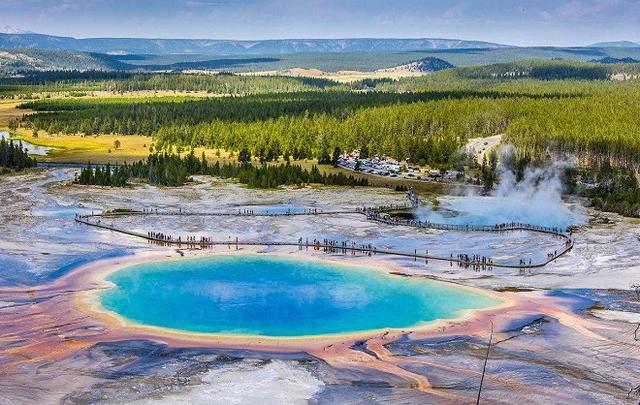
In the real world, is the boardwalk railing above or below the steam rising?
below

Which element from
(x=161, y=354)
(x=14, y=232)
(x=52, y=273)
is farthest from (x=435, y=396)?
(x=14, y=232)

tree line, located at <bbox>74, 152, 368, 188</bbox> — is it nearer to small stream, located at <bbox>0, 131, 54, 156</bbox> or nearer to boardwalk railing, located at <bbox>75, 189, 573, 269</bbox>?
boardwalk railing, located at <bbox>75, 189, 573, 269</bbox>

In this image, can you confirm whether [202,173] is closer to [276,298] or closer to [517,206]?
[517,206]

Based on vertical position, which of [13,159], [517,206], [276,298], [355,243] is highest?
[13,159]

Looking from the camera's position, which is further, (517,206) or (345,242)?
(517,206)

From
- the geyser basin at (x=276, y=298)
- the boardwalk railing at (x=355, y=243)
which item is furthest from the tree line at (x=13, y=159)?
the geyser basin at (x=276, y=298)

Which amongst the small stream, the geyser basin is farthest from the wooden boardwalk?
the small stream

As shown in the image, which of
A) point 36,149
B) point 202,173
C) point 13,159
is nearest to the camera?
point 202,173

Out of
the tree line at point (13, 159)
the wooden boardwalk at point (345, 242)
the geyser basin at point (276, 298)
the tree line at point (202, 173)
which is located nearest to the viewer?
the geyser basin at point (276, 298)

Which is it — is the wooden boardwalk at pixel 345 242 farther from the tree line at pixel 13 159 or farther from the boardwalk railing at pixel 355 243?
the tree line at pixel 13 159

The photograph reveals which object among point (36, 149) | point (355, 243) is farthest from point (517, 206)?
point (36, 149)
